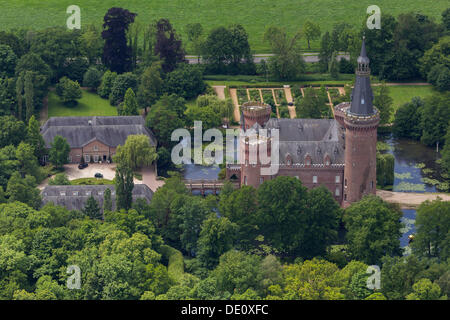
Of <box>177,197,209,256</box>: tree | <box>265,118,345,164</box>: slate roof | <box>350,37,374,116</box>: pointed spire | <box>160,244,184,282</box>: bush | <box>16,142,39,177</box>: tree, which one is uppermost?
<box>350,37,374,116</box>: pointed spire

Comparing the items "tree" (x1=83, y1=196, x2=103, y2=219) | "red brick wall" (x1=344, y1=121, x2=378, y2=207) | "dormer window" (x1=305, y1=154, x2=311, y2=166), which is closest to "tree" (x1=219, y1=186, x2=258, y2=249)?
→ "dormer window" (x1=305, y1=154, x2=311, y2=166)

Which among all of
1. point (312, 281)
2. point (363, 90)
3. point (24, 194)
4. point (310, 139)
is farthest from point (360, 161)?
point (24, 194)

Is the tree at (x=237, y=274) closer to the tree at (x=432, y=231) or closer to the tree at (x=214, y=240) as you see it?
the tree at (x=214, y=240)

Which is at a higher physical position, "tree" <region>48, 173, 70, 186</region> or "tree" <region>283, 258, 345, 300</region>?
"tree" <region>48, 173, 70, 186</region>

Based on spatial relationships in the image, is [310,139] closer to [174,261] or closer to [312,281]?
[174,261]

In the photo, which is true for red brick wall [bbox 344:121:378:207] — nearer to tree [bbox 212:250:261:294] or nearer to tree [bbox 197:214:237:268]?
tree [bbox 197:214:237:268]

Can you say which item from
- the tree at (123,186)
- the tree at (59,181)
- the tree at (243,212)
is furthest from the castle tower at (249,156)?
the tree at (59,181)
